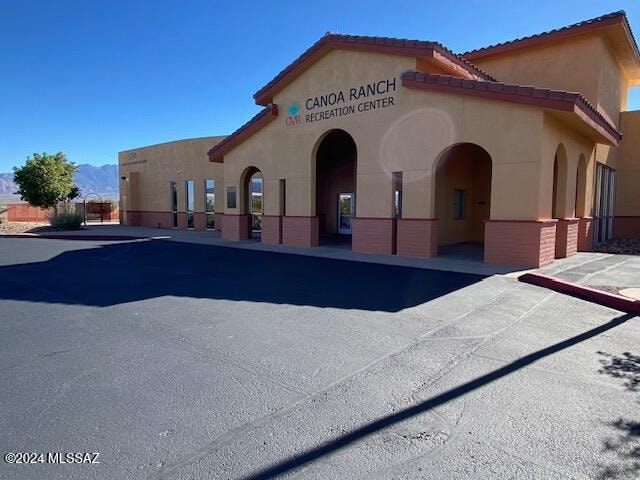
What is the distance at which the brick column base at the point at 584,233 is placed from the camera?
15520 millimetres

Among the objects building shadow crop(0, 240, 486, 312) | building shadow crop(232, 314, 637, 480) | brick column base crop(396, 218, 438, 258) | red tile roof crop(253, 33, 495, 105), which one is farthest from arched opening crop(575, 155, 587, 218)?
building shadow crop(232, 314, 637, 480)

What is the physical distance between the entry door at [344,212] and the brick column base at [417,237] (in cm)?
968

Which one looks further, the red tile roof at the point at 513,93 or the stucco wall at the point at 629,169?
the stucco wall at the point at 629,169

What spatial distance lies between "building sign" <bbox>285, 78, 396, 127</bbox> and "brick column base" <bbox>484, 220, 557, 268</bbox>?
213 inches

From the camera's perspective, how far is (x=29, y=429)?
10.7ft

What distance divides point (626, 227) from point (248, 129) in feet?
59.9

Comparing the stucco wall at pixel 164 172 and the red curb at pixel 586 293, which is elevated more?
the stucco wall at pixel 164 172

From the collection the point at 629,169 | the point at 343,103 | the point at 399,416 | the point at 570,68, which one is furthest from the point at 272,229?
the point at 629,169

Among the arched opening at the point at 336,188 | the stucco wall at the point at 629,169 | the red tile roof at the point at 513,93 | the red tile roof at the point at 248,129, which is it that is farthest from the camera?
the arched opening at the point at 336,188

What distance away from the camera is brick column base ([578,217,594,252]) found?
1552cm

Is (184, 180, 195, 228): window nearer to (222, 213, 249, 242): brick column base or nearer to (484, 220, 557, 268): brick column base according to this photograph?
(222, 213, 249, 242): brick column base

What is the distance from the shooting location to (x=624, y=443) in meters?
3.14

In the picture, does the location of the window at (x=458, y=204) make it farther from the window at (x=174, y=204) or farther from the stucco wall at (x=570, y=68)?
the window at (x=174, y=204)

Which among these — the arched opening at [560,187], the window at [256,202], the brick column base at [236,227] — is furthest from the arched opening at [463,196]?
the window at [256,202]
